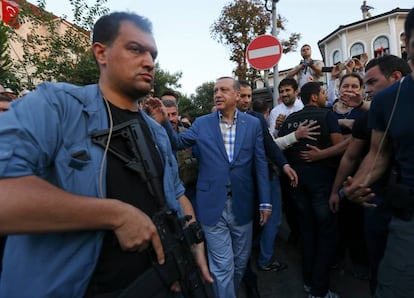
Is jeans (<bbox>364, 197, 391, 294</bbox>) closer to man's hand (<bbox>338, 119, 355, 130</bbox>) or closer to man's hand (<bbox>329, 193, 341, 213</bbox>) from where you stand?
man's hand (<bbox>329, 193, 341, 213</bbox>)

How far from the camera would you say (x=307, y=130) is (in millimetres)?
3457

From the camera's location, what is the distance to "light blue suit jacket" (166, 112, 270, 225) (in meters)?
3.04

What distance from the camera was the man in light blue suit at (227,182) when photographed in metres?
3.03

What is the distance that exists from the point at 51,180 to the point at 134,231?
15.7 inches

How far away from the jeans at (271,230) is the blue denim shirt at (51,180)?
9.48 ft

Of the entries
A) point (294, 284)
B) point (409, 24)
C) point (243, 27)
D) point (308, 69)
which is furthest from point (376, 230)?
point (243, 27)

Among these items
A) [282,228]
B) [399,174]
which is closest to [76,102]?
[399,174]

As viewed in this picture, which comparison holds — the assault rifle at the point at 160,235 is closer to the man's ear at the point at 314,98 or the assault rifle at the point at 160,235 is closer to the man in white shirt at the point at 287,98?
the man's ear at the point at 314,98

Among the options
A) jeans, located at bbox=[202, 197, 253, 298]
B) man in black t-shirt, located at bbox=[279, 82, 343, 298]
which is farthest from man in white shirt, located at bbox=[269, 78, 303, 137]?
jeans, located at bbox=[202, 197, 253, 298]

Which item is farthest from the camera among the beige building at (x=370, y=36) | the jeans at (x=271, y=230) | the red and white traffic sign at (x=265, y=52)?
the beige building at (x=370, y=36)

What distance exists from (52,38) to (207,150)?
732 centimetres

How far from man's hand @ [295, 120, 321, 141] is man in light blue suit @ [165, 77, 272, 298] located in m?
0.46

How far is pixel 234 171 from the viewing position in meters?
3.10

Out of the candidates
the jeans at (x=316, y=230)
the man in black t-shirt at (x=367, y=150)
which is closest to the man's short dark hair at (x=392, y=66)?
the man in black t-shirt at (x=367, y=150)
